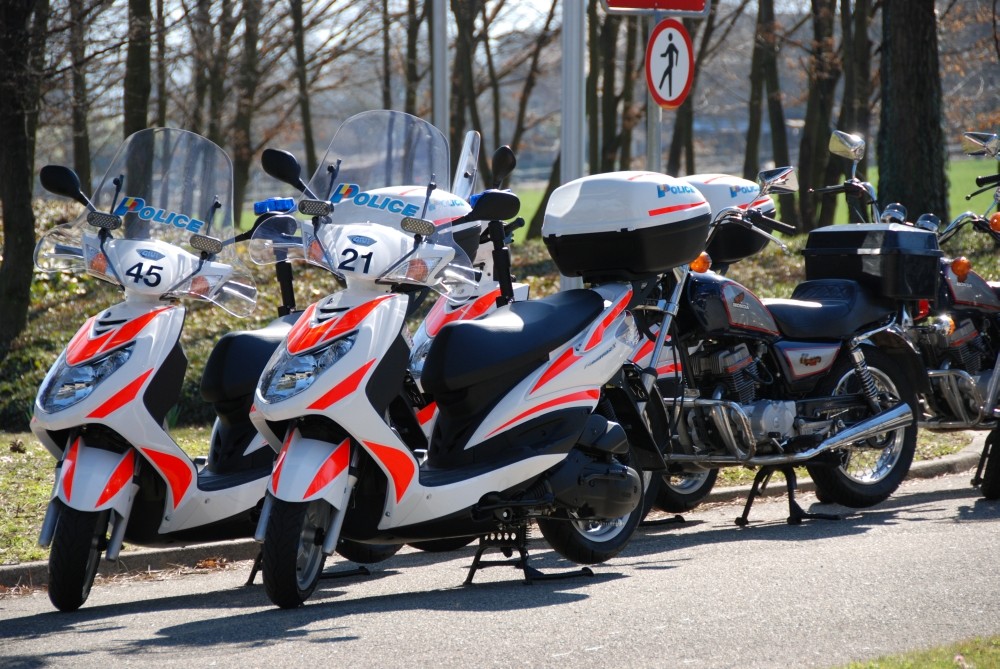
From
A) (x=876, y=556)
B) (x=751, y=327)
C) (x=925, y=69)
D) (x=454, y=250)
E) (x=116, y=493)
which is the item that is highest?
(x=925, y=69)

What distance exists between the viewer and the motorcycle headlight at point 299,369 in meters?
5.13

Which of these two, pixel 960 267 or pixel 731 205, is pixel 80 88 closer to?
pixel 731 205

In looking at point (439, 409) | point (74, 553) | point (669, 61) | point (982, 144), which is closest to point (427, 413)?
point (439, 409)

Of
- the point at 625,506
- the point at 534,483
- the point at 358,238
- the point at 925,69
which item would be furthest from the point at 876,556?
the point at 925,69

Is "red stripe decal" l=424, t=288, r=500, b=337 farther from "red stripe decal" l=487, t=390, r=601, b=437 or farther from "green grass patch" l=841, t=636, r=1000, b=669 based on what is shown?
"green grass patch" l=841, t=636, r=1000, b=669

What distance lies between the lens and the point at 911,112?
45.9 ft

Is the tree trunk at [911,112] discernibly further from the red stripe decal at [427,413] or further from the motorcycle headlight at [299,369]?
the motorcycle headlight at [299,369]

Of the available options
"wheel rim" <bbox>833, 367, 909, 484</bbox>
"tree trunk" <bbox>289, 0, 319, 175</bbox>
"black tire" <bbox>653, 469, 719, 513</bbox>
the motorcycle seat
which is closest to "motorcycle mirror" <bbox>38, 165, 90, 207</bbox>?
"black tire" <bbox>653, 469, 719, 513</bbox>

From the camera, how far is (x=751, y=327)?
6.91 m

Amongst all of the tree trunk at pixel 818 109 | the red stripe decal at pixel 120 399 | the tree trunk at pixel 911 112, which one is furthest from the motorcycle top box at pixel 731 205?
the tree trunk at pixel 818 109

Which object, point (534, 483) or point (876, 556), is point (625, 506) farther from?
point (876, 556)

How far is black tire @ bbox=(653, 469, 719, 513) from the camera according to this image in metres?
7.30

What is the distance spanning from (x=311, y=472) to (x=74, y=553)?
40.9 inches

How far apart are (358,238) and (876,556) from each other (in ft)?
8.24
